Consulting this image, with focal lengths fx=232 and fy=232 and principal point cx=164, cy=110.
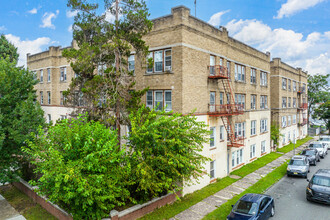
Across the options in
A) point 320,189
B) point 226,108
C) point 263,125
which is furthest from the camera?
point 263,125

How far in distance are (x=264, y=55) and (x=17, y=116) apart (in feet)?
95.4

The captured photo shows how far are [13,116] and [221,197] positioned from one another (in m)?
16.1

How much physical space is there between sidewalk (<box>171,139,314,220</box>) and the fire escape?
3.40m

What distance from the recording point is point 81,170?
1111 cm

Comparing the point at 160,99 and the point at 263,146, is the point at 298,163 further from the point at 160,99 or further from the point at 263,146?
the point at 160,99

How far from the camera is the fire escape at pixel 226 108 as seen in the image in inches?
805

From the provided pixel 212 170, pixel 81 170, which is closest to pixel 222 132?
pixel 212 170

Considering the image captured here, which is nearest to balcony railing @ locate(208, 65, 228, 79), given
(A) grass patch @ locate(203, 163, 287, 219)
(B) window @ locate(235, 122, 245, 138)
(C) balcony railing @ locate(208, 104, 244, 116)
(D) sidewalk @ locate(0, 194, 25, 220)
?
(C) balcony railing @ locate(208, 104, 244, 116)

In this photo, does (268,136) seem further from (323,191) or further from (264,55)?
(323,191)

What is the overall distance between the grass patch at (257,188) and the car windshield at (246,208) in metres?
1.37

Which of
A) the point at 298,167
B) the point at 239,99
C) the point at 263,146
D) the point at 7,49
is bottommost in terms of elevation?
the point at 298,167

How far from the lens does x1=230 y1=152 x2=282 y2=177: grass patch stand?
23.5 meters

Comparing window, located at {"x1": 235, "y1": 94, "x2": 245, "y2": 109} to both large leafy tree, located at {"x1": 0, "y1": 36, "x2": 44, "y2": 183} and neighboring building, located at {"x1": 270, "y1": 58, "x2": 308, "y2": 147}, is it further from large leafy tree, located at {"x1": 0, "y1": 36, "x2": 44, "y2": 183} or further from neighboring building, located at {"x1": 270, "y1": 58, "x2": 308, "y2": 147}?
large leafy tree, located at {"x1": 0, "y1": 36, "x2": 44, "y2": 183}

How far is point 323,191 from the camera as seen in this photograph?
15.4m
